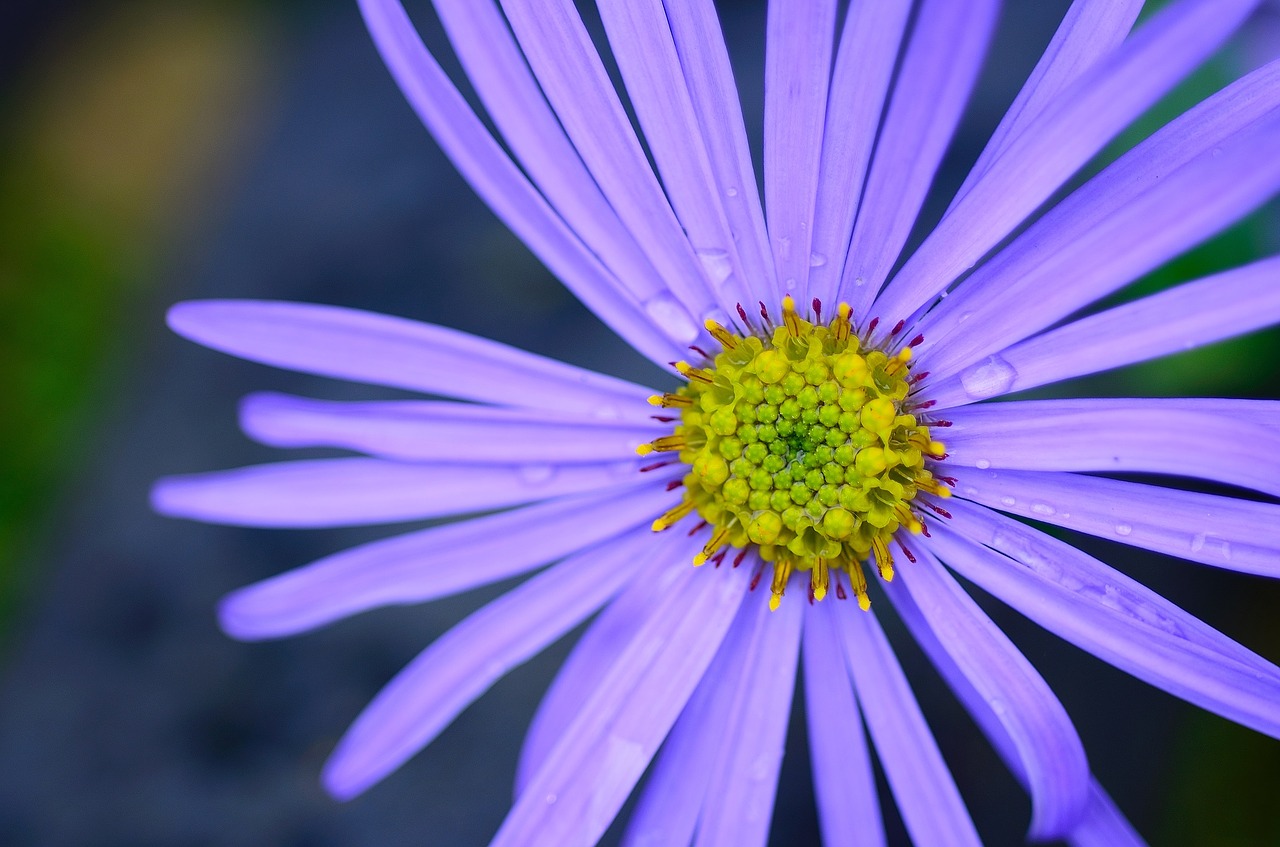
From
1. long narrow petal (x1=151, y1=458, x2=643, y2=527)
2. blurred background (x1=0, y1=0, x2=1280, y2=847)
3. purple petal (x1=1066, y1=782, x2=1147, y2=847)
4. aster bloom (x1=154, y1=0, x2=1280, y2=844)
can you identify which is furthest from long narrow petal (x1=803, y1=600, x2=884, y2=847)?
blurred background (x1=0, y1=0, x2=1280, y2=847)

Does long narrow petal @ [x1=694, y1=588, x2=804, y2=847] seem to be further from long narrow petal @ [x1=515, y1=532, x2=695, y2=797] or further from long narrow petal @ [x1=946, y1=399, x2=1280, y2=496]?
long narrow petal @ [x1=946, y1=399, x2=1280, y2=496]

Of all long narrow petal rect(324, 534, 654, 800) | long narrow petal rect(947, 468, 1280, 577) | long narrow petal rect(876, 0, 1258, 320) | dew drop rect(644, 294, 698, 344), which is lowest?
long narrow petal rect(947, 468, 1280, 577)

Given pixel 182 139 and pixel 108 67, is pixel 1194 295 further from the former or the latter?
pixel 108 67

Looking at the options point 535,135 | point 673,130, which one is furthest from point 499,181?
point 673,130

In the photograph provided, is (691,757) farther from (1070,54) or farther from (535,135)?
(1070,54)

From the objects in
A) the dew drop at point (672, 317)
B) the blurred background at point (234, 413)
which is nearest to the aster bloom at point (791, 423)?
the dew drop at point (672, 317)

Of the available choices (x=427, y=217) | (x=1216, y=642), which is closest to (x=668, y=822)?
(x=1216, y=642)

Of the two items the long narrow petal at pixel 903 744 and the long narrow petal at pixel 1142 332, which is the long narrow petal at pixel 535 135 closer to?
the long narrow petal at pixel 1142 332
